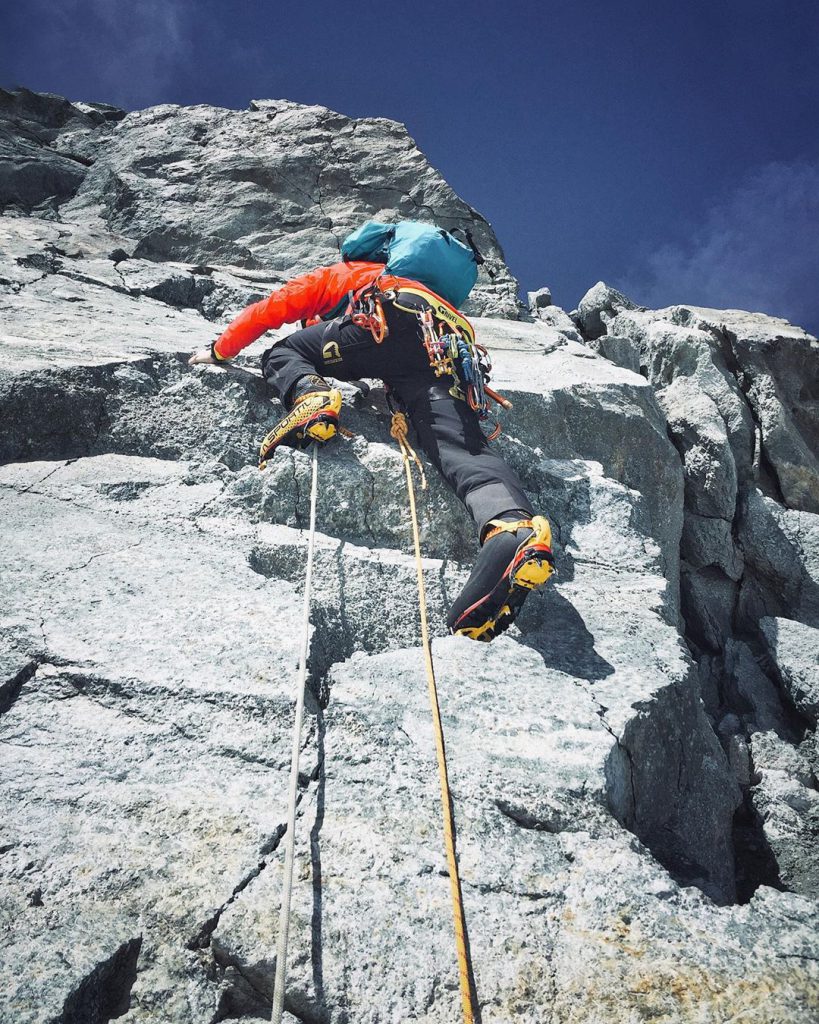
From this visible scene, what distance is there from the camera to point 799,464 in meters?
7.14

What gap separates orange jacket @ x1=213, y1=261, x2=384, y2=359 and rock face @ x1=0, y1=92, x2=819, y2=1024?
0.78 ft

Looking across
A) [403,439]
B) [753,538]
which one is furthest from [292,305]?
[753,538]

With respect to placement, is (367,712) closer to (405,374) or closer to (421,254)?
(405,374)

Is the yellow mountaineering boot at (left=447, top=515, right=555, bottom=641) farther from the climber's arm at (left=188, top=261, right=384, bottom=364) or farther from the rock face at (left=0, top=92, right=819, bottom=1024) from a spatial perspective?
the climber's arm at (left=188, top=261, right=384, bottom=364)

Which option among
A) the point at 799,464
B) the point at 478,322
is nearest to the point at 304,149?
the point at 478,322

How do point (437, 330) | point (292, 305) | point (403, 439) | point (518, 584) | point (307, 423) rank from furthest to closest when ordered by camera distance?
point (292, 305)
point (437, 330)
point (403, 439)
point (307, 423)
point (518, 584)

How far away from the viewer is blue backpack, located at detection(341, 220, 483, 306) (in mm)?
4375

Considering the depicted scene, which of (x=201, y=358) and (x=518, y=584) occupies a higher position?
(x=201, y=358)

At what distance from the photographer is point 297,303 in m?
4.34

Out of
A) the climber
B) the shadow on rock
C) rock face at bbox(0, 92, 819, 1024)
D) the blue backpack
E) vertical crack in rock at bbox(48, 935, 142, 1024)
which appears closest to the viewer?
vertical crack in rock at bbox(48, 935, 142, 1024)

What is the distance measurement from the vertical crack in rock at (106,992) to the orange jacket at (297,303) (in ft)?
11.3

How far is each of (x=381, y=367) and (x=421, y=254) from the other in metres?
0.99

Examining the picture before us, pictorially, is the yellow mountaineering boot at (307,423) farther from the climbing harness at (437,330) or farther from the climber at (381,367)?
the climbing harness at (437,330)

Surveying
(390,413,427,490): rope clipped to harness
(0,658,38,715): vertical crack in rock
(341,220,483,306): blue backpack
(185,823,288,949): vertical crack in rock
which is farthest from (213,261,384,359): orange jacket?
(185,823,288,949): vertical crack in rock
